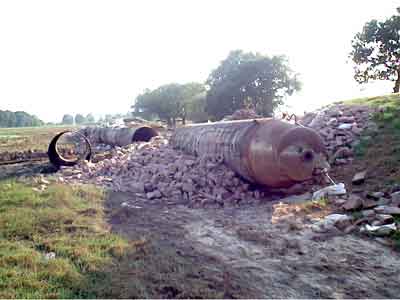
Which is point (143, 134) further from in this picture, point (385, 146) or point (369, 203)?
point (369, 203)

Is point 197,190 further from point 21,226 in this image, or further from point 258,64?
point 258,64

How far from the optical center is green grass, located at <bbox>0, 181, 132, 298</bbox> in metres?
3.69

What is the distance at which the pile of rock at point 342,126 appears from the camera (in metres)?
8.73

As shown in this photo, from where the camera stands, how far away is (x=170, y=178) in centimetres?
882

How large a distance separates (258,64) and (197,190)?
2123cm

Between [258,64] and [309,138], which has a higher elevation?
[258,64]

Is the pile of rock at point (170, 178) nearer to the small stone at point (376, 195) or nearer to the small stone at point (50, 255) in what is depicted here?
the small stone at point (376, 195)

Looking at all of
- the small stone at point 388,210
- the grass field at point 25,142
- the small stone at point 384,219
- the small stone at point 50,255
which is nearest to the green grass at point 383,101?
the small stone at point 388,210

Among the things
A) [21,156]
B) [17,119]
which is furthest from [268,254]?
[17,119]

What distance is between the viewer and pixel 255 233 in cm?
546

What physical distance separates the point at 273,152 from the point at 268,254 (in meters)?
2.55

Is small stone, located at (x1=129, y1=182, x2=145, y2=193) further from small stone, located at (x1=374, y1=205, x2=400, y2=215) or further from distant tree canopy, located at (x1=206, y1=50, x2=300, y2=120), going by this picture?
distant tree canopy, located at (x1=206, y1=50, x2=300, y2=120)

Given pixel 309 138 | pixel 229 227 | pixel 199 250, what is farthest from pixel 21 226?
pixel 309 138

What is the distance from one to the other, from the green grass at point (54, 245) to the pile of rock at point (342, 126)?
5.45 meters
